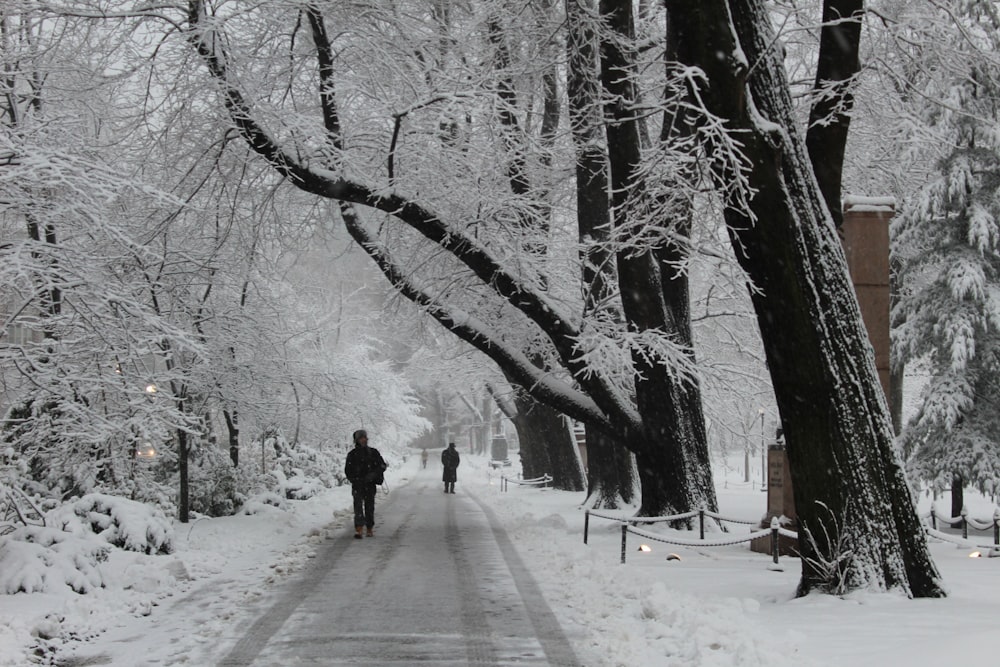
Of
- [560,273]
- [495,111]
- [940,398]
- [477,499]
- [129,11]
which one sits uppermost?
[129,11]

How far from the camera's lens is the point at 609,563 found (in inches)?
473

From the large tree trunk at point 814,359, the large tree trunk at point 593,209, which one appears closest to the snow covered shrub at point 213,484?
the large tree trunk at point 593,209

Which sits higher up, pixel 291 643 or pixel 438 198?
pixel 438 198

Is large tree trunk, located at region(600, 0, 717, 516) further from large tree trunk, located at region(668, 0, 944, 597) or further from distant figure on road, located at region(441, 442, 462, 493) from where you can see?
distant figure on road, located at region(441, 442, 462, 493)

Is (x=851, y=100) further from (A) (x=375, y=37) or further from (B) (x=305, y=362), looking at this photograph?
(B) (x=305, y=362)

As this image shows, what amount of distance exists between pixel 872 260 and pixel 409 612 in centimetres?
716

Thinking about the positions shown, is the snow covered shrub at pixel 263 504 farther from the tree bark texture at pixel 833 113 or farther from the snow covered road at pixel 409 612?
the tree bark texture at pixel 833 113

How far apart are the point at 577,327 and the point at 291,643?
26.1 feet

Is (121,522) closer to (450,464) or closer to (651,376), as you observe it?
(651,376)

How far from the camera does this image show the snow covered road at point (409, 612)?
286 inches

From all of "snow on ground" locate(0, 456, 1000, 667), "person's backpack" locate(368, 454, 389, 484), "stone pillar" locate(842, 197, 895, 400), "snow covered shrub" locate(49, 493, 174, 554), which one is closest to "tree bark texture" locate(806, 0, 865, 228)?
"stone pillar" locate(842, 197, 895, 400)

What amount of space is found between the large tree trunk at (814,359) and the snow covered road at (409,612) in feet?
9.18

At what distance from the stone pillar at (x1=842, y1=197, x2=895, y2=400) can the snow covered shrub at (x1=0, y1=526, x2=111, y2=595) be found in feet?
31.4

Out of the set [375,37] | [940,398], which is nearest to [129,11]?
[375,37]
